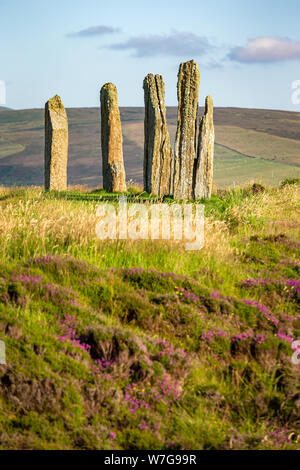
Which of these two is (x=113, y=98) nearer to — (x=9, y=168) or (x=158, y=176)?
(x=158, y=176)

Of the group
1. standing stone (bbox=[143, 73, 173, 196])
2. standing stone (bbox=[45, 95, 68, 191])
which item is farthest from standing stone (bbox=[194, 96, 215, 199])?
standing stone (bbox=[45, 95, 68, 191])

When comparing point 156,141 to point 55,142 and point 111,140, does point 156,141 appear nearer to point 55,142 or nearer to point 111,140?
point 111,140

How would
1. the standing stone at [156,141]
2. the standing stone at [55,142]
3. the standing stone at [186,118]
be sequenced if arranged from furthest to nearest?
the standing stone at [55,142] < the standing stone at [156,141] < the standing stone at [186,118]

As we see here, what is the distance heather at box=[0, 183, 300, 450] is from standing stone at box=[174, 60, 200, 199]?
6955 millimetres

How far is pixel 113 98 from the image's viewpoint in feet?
53.6

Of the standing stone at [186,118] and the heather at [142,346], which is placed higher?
the standing stone at [186,118]

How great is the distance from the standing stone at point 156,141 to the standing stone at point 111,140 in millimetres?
964

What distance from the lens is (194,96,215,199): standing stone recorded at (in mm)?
14562

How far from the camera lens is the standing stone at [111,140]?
16359mm

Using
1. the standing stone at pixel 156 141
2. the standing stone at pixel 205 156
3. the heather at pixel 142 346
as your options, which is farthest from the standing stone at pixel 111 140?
the heather at pixel 142 346

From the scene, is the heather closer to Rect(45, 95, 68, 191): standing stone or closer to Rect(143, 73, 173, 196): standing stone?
Rect(143, 73, 173, 196): standing stone

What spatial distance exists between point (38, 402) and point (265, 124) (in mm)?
84352

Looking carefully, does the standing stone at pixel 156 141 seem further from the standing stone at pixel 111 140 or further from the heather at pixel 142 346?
the heather at pixel 142 346
